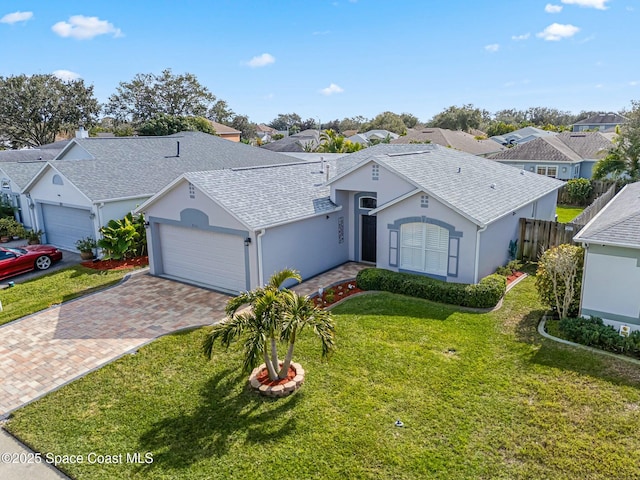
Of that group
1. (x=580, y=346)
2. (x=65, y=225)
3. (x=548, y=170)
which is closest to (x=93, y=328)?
(x=65, y=225)

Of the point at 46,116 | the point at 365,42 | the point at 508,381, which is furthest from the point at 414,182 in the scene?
the point at 46,116

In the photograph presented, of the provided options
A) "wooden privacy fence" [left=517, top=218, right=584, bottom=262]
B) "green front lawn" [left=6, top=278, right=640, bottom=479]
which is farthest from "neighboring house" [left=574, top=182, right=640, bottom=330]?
"wooden privacy fence" [left=517, top=218, right=584, bottom=262]

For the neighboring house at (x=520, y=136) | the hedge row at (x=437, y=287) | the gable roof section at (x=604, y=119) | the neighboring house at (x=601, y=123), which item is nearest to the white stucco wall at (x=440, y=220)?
the hedge row at (x=437, y=287)

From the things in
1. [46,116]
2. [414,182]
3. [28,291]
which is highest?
[46,116]

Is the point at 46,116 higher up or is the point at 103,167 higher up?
the point at 46,116

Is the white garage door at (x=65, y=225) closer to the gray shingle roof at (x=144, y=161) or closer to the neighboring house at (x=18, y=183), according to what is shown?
the gray shingle roof at (x=144, y=161)

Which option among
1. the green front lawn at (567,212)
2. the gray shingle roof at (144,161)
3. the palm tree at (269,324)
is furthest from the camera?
the green front lawn at (567,212)

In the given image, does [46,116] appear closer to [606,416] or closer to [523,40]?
[523,40]
